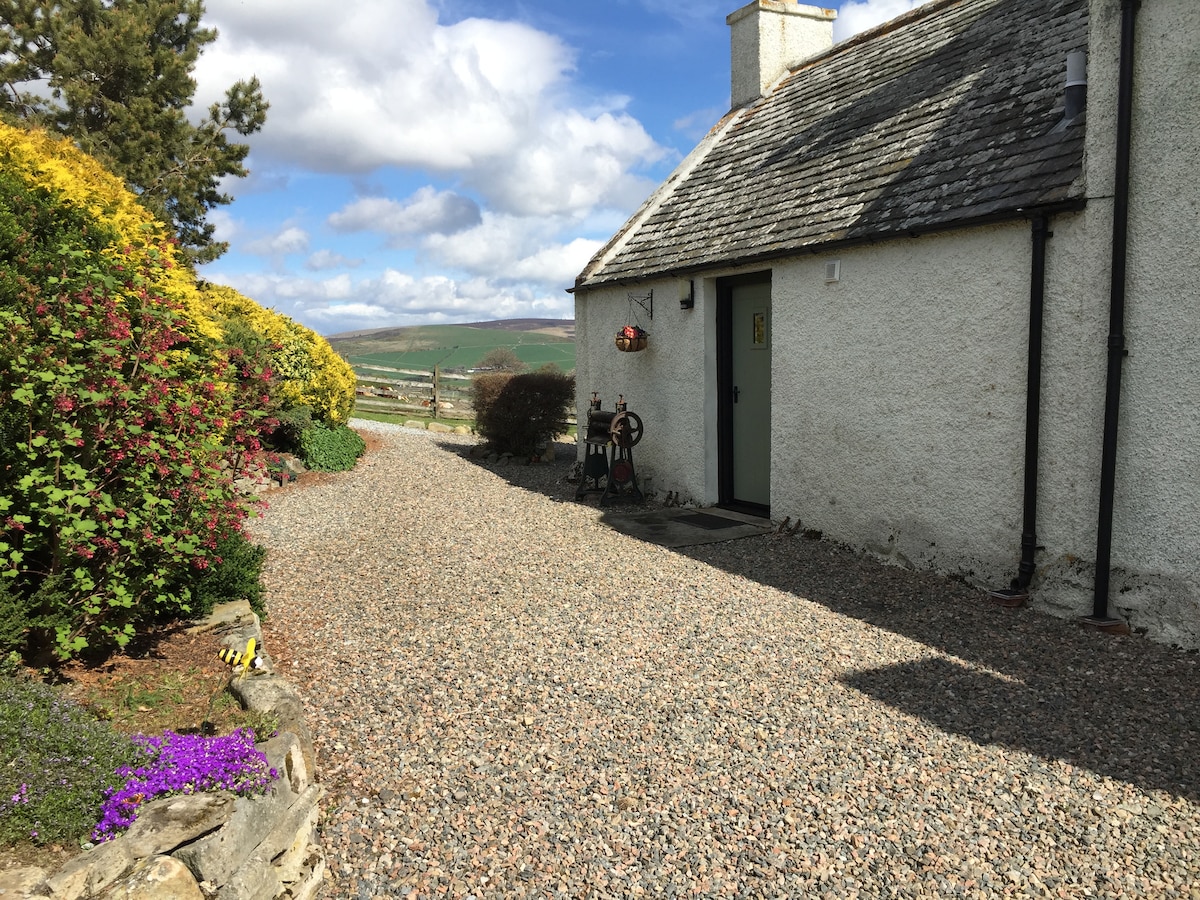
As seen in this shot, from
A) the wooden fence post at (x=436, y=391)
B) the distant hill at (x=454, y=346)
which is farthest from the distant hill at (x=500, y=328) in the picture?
the wooden fence post at (x=436, y=391)

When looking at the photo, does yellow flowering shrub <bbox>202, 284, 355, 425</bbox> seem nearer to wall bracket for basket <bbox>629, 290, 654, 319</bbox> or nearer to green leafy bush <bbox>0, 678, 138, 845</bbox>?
wall bracket for basket <bbox>629, 290, 654, 319</bbox>

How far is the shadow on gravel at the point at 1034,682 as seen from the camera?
382 centimetres

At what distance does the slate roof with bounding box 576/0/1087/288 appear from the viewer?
6.45 meters

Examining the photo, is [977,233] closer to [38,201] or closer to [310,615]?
[310,615]

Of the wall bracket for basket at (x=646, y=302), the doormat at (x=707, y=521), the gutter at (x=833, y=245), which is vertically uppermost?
the gutter at (x=833, y=245)

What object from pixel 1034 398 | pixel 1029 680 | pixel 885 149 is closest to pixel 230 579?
pixel 1029 680

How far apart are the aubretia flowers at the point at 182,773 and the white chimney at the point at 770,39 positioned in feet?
38.8

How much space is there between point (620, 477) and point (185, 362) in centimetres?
637

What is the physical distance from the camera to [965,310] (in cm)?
629

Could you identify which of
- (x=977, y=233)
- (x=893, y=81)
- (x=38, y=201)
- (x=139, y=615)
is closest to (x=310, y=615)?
(x=139, y=615)

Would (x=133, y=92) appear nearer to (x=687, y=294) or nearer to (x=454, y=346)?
(x=687, y=294)

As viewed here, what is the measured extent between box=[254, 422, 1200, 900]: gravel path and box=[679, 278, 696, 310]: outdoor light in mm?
3618

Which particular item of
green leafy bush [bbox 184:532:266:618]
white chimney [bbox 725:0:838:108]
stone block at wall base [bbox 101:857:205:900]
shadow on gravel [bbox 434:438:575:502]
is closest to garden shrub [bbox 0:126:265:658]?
green leafy bush [bbox 184:532:266:618]

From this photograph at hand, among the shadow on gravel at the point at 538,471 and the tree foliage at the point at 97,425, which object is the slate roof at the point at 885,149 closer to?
the shadow on gravel at the point at 538,471
